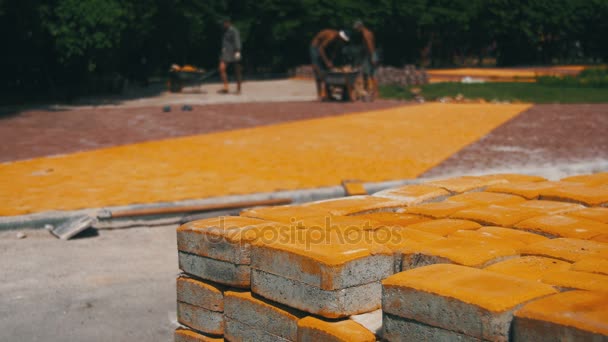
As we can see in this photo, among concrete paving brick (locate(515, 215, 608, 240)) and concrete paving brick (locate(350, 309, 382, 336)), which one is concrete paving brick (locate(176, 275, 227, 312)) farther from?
concrete paving brick (locate(515, 215, 608, 240))

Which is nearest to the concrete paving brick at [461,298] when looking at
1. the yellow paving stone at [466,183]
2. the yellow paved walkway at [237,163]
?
the yellow paving stone at [466,183]

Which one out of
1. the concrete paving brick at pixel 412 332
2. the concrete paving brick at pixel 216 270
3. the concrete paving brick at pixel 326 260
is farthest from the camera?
the concrete paving brick at pixel 216 270

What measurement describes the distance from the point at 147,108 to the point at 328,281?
48.9 feet

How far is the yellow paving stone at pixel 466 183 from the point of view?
15.8 feet

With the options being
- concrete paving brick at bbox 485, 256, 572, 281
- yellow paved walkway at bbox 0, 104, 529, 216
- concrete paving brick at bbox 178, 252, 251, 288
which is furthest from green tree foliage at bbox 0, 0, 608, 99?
concrete paving brick at bbox 485, 256, 572, 281

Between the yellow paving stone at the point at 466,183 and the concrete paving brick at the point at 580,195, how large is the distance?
0.48 m

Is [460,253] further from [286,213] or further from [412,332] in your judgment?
[286,213]

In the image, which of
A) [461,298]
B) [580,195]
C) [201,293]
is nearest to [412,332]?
[461,298]

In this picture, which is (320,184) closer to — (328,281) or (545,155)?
(545,155)

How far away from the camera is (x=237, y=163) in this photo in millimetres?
10102

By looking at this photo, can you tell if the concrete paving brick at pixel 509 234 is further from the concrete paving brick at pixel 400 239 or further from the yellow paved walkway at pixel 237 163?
the yellow paved walkway at pixel 237 163

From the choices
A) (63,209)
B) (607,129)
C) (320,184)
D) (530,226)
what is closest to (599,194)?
(530,226)

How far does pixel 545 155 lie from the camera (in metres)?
10.5

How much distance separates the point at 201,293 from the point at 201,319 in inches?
5.1
